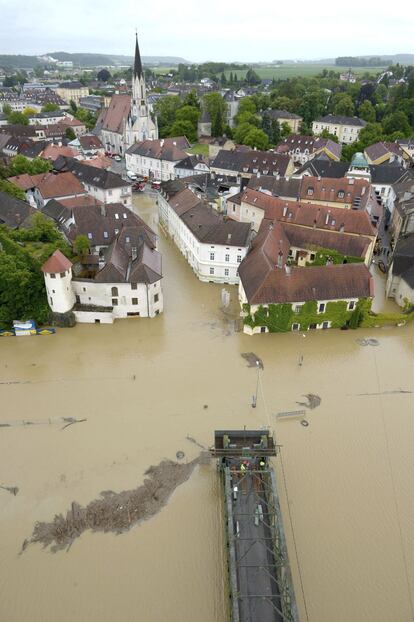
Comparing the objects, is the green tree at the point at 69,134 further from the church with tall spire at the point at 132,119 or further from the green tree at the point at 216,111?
the green tree at the point at 216,111

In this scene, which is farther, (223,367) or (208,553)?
(223,367)

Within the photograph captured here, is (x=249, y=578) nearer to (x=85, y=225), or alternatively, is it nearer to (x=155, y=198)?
(x=85, y=225)

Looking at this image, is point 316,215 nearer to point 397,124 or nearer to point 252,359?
point 252,359

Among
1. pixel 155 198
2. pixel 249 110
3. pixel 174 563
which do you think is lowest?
pixel 174 563

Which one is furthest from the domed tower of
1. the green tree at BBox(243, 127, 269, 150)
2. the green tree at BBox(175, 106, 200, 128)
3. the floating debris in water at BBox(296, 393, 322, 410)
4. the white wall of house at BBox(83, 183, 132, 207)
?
the green tree at BBox(175, 106, 200, 128)

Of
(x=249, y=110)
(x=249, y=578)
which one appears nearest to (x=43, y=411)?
(x=249, y=578)

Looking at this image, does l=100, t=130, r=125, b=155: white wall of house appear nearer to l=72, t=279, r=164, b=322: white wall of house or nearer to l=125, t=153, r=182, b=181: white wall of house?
l=125, t=153, r=182, b=181: white wall of house

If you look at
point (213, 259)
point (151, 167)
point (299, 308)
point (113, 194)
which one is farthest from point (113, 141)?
point (299, 308)
